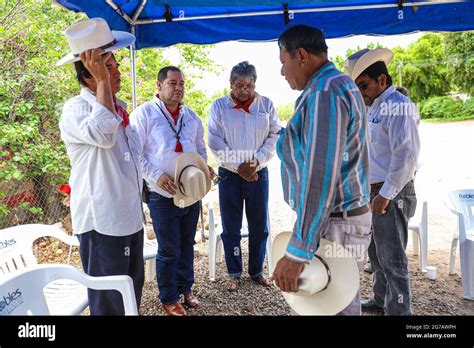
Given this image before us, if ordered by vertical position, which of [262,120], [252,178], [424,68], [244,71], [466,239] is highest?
[424,68]

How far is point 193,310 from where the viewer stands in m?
3.11

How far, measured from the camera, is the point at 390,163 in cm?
252

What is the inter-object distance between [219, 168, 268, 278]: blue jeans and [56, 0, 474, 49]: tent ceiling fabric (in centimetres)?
121

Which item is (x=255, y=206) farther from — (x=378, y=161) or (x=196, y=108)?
(x=196, y=108)

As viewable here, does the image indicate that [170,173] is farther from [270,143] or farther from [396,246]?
[396,246]

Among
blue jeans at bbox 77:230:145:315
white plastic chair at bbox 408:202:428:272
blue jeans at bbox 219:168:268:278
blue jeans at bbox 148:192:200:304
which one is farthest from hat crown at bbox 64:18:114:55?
white plastic chair at bbox 408:202:428:272

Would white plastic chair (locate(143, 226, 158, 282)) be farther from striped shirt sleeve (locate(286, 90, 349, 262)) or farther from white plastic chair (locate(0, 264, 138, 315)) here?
striped shirt sleeve (locate(286, 90, 349, 262))

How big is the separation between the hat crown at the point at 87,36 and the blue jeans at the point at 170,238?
1.21m

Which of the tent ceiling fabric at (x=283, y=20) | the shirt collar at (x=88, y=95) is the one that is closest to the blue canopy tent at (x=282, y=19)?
the tent ceiling fabric at (x=283, y=20)

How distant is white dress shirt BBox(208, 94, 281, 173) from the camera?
342cm

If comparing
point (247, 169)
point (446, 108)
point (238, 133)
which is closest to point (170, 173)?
point (247, 169)

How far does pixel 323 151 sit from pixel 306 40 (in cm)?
44
